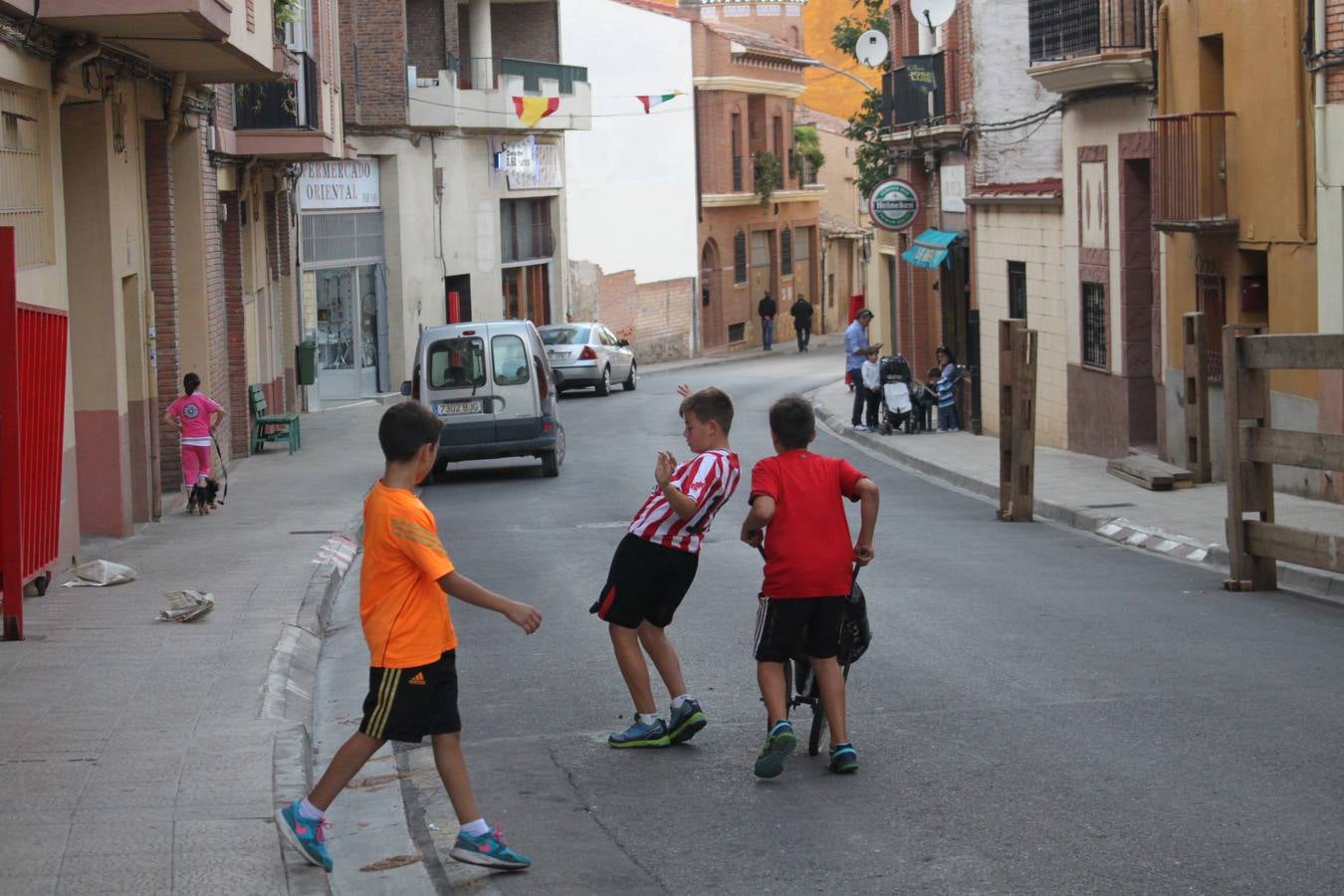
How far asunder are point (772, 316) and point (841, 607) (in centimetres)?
5564

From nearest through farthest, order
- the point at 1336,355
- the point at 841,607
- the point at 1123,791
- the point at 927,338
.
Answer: the point at 1123,791 < the point at 841,607 < the point at 1336,355 < the point at 927,338

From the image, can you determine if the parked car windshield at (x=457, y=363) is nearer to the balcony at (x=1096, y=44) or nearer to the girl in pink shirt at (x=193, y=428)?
the girl in pink shirt at (x=193, y=428)

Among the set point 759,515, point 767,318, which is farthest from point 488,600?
point 767,318

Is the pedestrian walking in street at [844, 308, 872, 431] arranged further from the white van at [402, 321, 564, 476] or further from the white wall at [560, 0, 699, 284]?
the white wall at [560, 0, 699, 284]

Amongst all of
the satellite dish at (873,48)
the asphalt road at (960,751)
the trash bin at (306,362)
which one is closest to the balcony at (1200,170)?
the asphalt road at (960,751)

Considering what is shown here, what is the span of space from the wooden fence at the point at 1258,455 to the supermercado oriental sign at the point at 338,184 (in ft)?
80.3

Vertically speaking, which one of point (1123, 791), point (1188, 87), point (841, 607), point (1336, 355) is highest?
point (1188, 87)

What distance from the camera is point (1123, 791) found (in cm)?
688

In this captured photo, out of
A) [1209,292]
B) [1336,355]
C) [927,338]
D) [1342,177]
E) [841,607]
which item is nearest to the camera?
[841,607]

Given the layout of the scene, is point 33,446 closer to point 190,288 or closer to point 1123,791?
point 1123,791

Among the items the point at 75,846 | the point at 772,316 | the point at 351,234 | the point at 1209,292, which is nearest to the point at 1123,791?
the point at 75,846

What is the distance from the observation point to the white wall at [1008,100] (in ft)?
94.3

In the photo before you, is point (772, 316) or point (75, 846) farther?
point (772, 316)

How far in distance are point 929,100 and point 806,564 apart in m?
26.6
